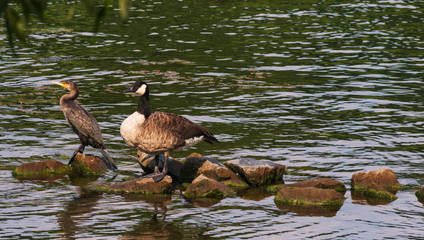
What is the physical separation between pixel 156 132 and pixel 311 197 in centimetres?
308

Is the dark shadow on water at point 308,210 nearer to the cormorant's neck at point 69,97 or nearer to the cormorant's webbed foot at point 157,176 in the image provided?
the cormorant's webbed foot at point 157,176

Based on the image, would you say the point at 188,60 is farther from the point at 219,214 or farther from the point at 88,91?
the point at 219,214

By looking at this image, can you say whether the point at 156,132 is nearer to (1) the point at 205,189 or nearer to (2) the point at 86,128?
(1) the point at 205,189

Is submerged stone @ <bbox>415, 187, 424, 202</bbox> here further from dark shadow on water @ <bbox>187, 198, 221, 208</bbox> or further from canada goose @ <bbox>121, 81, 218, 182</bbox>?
canada goose @ <bbox>121, 81, 218, 182</bbox>

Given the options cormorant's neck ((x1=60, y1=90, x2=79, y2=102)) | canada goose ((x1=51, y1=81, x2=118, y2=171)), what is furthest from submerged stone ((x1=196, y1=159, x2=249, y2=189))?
cormorant's neck ((x1=60, y1=90, x2=79, y2=102))

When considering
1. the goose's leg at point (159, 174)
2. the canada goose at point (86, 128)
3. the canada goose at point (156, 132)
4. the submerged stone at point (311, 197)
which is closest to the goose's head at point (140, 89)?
the canada goose at point (156, 132)

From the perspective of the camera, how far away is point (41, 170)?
14.1m

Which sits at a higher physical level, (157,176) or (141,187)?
(157,176)

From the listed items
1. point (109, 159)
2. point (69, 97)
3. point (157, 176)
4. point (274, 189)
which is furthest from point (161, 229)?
point (69, 97)

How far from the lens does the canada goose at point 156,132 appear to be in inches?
513

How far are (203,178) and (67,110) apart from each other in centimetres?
373

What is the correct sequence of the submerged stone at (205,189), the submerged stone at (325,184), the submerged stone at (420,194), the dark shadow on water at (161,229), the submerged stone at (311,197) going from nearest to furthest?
the dark shadow on water at (161,229)
the submerged stone at (311,197)
the submerged stone at (420,194)
the submerged stone at (205,189)
the submerged stone at (325,184)

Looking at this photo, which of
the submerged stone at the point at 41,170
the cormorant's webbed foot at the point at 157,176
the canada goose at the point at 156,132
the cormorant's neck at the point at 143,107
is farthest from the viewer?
the submerged stone at the point at 41,170

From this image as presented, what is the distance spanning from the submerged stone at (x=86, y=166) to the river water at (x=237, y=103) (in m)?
0.49
